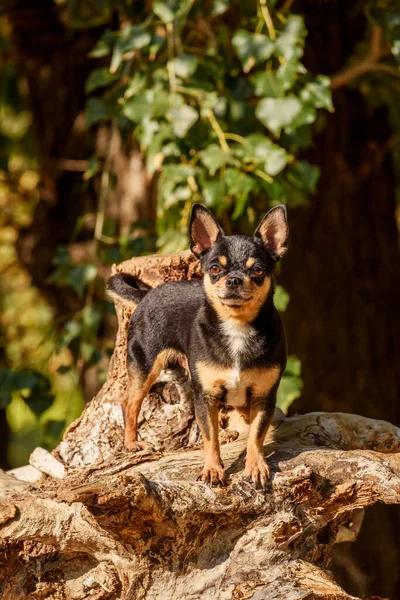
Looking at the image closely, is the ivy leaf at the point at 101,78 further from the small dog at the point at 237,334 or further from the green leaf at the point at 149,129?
the small dog at the point at 237,334

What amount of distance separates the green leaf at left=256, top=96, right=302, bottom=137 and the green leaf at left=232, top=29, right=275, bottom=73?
0.22 metres

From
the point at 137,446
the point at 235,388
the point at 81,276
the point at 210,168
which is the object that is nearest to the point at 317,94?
the point at 210,168

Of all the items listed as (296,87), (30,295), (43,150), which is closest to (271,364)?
(296,87)

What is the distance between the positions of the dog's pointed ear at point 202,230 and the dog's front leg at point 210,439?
59 cm

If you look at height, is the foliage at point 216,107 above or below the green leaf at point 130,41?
below

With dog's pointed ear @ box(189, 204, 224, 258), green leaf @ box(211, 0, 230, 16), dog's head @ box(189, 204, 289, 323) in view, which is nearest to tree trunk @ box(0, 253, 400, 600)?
dog's head @ box(189, 204, 289, 323)

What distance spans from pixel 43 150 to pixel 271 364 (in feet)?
17.0

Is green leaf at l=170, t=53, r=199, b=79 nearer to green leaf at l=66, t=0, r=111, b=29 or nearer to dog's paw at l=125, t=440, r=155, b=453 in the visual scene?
green leaf at l=66, t=0, r=111, b=29

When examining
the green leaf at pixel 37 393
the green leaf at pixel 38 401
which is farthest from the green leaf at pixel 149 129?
the green leaf at pixel 38 401

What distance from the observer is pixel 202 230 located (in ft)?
12.4

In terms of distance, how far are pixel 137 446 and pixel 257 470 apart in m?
0.71

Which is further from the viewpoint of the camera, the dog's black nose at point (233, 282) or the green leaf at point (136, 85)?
the green leaf at point (136, 85)

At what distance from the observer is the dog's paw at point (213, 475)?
3430 millimetres

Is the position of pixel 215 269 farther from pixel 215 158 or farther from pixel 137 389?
pixel 215 158
